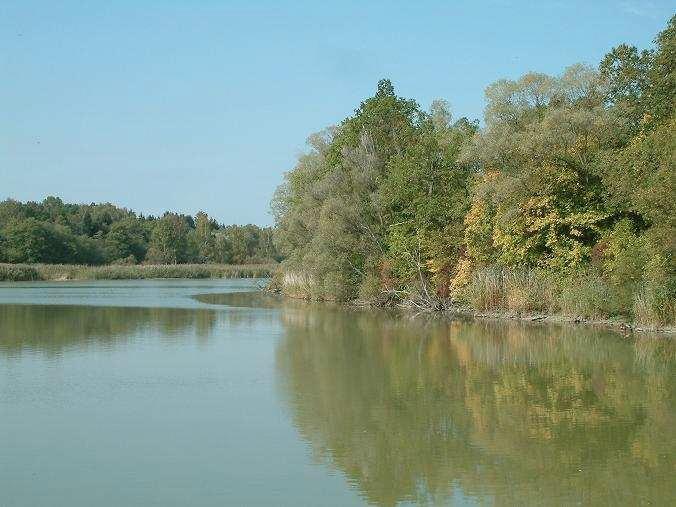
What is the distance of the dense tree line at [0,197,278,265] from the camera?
104 metres

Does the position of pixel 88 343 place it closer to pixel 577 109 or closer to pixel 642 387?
pixel 642 387

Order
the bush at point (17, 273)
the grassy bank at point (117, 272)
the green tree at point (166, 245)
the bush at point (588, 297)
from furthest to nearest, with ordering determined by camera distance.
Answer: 1. the green tree at point (166, 245)
2. the grassy bank at point (117, 272)
3. the bush at point (17, 273)
4. the bush at point (588, 297)

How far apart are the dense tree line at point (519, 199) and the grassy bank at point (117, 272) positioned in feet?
109

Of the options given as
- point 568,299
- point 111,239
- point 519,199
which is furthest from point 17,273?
point 568,299

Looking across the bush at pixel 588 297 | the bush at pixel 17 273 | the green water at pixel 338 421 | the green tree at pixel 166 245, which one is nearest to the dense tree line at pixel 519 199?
the bush at pixel 588 297

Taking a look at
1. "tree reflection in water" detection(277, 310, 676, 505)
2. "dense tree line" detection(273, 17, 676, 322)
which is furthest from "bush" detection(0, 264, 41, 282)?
"tree reflection in water" detection(277, 310, 676, 505)

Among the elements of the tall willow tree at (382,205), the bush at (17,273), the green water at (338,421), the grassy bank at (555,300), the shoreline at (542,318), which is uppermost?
the tall willow tree at (382,205)

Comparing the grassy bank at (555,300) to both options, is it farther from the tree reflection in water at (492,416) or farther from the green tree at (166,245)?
the green tree at (166,245)

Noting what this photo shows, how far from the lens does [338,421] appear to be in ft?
43.9

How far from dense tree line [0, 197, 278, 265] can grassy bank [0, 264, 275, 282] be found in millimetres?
10210

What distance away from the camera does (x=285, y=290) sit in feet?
191

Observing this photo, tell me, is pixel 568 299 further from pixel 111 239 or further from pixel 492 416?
pixel 111 239

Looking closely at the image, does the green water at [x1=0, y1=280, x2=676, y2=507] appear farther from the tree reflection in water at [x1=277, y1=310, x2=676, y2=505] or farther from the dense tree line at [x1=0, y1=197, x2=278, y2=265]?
the dense tree line at [x1=0, y1=197, x2=278, y2=265]

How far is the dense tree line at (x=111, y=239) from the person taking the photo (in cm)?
10350
